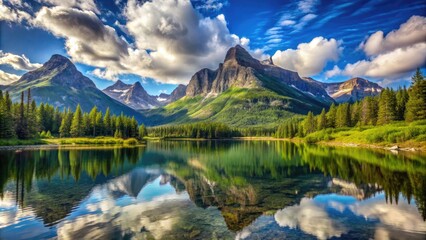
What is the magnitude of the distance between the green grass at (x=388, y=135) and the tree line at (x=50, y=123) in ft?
395

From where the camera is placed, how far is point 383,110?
396ft

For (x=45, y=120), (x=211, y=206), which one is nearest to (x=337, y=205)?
(x=211, y=206)

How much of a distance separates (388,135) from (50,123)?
164 metres

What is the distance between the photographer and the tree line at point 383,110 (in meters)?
102

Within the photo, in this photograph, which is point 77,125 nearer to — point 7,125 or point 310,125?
point 7,125

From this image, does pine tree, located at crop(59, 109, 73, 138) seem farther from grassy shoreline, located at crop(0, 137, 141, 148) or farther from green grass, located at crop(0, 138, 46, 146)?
green grass, located at crop(0, 138, 46, 146)

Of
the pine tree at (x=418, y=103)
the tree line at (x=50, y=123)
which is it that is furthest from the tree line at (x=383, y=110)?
the tree line at (x=50, y=123)

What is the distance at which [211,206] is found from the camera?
→ 26938mm

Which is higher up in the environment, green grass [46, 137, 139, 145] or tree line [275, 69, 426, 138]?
tree line [275, 69, 426, 138]

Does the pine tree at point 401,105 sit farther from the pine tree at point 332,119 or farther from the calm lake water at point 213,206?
the calm lake water at point 213,206

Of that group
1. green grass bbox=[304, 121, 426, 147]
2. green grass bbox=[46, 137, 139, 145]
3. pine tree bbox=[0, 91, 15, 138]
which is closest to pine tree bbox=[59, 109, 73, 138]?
green grass bbox=[46, 137, 139, 145]

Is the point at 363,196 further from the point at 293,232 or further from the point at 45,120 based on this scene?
the point at 45,120

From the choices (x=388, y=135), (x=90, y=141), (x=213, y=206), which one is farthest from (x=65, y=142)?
(x=388, y=135)

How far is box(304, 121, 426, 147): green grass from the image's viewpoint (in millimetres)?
83469
